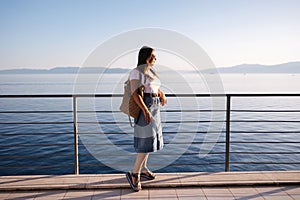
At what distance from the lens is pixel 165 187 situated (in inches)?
81.6

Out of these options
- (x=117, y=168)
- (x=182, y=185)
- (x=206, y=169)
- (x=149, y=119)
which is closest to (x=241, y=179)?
(x=182, y=185)

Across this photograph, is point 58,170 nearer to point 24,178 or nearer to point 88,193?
point 24,178

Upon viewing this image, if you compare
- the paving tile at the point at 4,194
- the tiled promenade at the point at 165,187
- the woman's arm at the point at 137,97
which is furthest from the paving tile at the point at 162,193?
the paving tile at the point at 4,194

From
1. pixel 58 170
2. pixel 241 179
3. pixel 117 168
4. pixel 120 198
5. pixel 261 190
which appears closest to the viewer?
pixel 120 198

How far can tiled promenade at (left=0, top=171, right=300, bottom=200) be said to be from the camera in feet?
6.30

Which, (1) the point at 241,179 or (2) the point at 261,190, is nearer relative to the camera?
(2) the point at 261,190

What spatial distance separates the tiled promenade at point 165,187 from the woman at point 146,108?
166mm

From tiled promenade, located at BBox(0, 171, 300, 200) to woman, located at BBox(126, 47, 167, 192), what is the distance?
6.6 inches

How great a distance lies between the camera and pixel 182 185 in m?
2.09

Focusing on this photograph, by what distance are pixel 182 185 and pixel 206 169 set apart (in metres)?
4.88

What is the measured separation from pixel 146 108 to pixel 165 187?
2.57 feet

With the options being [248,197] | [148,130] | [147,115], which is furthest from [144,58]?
[248,197]

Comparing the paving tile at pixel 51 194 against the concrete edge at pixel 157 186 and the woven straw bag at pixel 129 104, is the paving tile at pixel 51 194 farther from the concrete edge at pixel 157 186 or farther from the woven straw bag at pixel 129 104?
the woven straw bag at pixel 129 104

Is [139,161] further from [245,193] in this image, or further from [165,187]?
[245,193]
